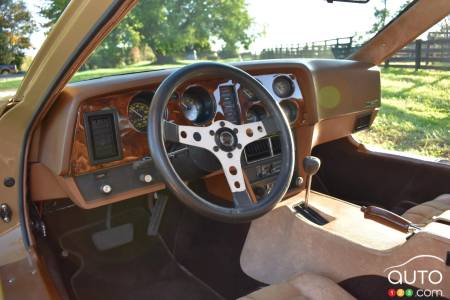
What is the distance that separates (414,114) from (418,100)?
0.16 m

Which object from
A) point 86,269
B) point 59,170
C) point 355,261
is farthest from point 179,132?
point 86,269

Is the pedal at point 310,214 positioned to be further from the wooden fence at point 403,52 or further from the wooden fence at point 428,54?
the wooden fence at point 428,54

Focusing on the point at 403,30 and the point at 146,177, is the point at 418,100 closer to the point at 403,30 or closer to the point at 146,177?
the point at 403,30

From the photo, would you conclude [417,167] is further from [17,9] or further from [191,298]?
[17,9]

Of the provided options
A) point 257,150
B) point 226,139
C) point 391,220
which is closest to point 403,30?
point 257,150

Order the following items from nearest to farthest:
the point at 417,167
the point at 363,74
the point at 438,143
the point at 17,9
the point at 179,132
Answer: the point at 179,132
the point at 17,9
the point at 417,167
the point at 363,74
the point at 438,143

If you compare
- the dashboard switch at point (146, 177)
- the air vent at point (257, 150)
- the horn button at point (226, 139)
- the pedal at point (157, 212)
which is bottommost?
the pedal at point (157, 212)

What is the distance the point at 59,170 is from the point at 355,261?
4.08 feet

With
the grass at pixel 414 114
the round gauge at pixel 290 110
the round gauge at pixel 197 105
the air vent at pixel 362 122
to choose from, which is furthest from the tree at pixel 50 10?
the grass at pixel 414 114

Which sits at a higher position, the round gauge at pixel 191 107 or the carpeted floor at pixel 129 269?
the round gauge at pixel 191 107

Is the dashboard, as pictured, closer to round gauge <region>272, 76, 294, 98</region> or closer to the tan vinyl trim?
round gauge <region>272, 76, 294, 98</region>

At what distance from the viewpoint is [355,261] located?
1.71 m

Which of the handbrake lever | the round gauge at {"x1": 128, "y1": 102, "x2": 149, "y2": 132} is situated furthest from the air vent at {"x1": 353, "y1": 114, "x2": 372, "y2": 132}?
the round gauge at {"x1": 128, "y1": 102, "x2": 149, "y2": 132}

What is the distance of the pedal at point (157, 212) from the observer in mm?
2480
